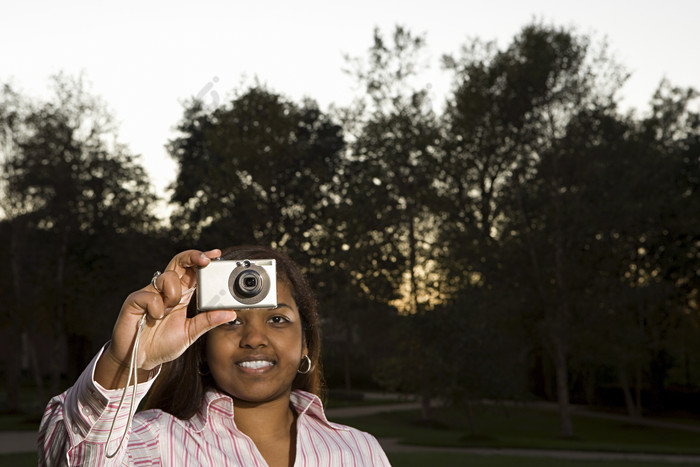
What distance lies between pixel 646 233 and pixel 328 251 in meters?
13.1

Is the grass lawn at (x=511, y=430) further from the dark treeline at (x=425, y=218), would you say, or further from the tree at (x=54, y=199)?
the tree at (x=54, y=199)

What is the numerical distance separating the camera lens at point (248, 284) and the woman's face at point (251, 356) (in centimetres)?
52

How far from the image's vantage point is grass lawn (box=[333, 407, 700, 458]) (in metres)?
26.3

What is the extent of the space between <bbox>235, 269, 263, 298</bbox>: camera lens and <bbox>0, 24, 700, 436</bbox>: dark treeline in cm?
2533

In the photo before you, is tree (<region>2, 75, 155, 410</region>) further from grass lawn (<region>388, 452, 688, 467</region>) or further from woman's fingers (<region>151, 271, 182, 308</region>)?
woman's fingers (<region>151, 271, 182, 308</region>)

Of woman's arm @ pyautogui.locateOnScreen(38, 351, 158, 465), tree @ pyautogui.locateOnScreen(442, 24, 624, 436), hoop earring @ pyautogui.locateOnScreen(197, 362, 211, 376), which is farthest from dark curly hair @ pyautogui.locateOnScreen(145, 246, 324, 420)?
tree @ pyautogui.locateOnScreen(442, 24, 624, 436)

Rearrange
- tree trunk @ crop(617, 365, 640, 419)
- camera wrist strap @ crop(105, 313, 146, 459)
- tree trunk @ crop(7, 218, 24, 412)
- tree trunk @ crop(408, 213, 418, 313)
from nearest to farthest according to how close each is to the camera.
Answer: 1. camera wrist strap @ crop(105, 313, 146, 459)
2. tree trunk @ crop(7, 218, 24, 412)
3. tree trunk @ crop(408, 213, 418, 313)
4. tree trunk @ crop(617, 365, 640, 419)

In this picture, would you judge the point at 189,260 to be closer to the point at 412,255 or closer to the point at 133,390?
the point at 133,390

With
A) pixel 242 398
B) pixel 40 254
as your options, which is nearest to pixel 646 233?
pixel 40 254

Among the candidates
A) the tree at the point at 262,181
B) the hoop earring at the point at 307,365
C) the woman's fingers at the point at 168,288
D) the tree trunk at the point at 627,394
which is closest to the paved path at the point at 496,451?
the tree at the point at 262,181

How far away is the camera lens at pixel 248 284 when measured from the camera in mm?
2393

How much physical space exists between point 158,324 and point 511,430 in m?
33.1

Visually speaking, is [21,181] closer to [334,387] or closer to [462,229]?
[462,229]

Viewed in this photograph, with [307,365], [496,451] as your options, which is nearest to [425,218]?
[496,451]
